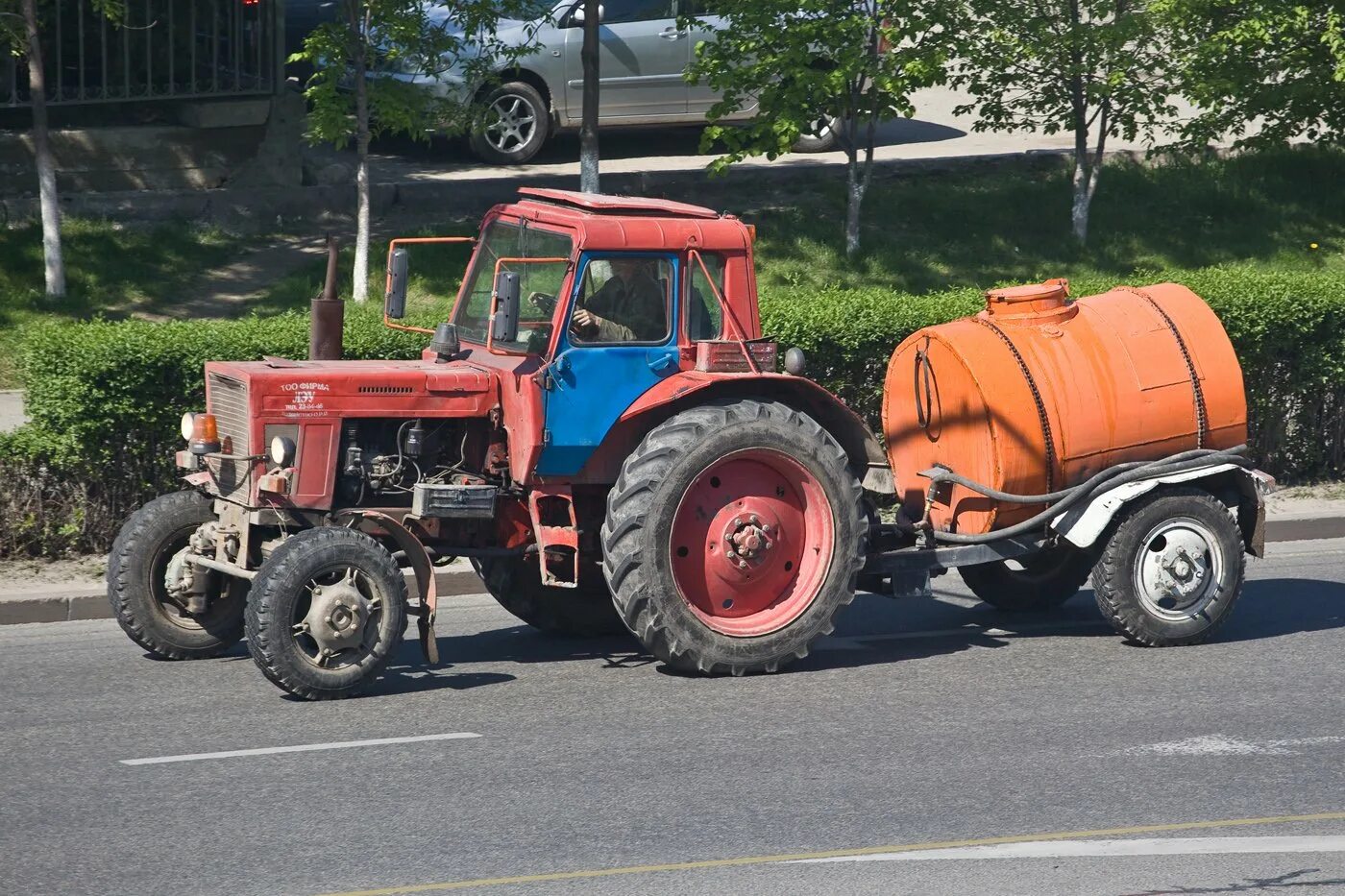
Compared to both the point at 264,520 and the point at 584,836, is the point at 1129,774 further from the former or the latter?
the point at 264,520

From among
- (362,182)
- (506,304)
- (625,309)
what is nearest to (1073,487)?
(625,309)

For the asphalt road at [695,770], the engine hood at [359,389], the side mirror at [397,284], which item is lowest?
the asphalt road at [695,770]

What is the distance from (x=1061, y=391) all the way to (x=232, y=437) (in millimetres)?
4387

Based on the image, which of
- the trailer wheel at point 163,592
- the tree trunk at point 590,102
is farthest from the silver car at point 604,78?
the trailer wheel at point 163,592

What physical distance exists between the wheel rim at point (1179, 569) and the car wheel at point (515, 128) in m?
12.8

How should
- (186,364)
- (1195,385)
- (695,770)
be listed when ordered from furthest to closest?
(186,364) < (1195,385) < (695,770)

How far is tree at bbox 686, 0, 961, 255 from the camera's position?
18359 millimetres

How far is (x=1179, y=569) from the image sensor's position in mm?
9336

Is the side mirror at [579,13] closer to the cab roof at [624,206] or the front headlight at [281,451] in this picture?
the cab roof at [624,206]

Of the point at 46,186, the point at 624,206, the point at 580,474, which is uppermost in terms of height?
the point at 46,186

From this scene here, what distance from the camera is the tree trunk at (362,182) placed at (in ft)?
57.9

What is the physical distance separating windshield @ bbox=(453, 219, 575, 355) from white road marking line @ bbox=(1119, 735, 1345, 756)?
3.59 m

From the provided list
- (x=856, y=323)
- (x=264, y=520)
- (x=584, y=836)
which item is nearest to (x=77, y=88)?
(x=856, y=323)

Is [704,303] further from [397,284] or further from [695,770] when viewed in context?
[695,770]
